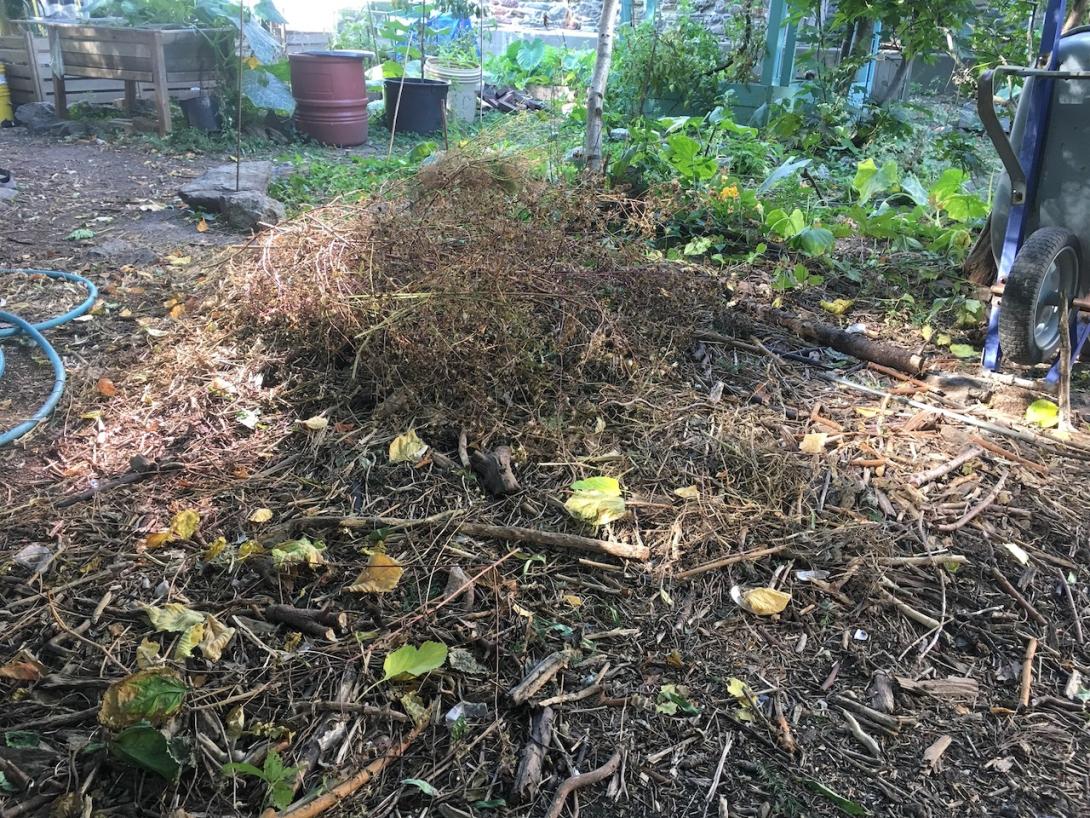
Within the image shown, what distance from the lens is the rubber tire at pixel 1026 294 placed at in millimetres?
3000

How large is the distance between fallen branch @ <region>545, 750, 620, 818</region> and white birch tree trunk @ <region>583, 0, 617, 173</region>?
3711 millimetres

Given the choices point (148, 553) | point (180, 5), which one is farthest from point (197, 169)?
point (148, 553)

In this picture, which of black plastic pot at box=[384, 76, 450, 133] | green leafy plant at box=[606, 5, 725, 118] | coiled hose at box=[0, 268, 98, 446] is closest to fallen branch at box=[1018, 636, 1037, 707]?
coiled hose at box=[0, 268, 98, 446]

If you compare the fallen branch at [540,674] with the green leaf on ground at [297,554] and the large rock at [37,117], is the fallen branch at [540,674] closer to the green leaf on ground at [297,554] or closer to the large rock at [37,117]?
the green leaf on ground at [297,554]

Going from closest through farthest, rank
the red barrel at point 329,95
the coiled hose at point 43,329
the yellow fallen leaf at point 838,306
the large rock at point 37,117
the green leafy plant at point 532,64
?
1. the coiled hose at point 43,329
2. the yellow fallen leaf at point 838,306
3. the large rock at point 37,117
4. the red barrel at point 329,95
5. the green leafy plant at point 532,64

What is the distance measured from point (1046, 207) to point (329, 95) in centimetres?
661

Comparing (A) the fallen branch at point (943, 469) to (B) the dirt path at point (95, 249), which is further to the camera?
(B) the dirt path at point (95, 249)

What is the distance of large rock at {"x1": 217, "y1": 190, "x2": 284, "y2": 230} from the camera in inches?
200

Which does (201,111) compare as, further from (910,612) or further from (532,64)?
(910,612)

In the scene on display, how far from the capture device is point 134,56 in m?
7.67

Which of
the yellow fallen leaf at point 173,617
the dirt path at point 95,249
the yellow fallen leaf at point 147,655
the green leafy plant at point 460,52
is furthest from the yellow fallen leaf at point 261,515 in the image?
the green leafy plant at point 460,52

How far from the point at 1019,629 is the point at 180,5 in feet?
28.7

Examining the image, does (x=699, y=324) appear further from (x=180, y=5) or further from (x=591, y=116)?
(x=180, y=5)

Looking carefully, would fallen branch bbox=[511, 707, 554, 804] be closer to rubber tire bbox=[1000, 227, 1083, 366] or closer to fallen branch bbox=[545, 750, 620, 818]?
fallen branch bbox=[545, 750, 620, 818]
